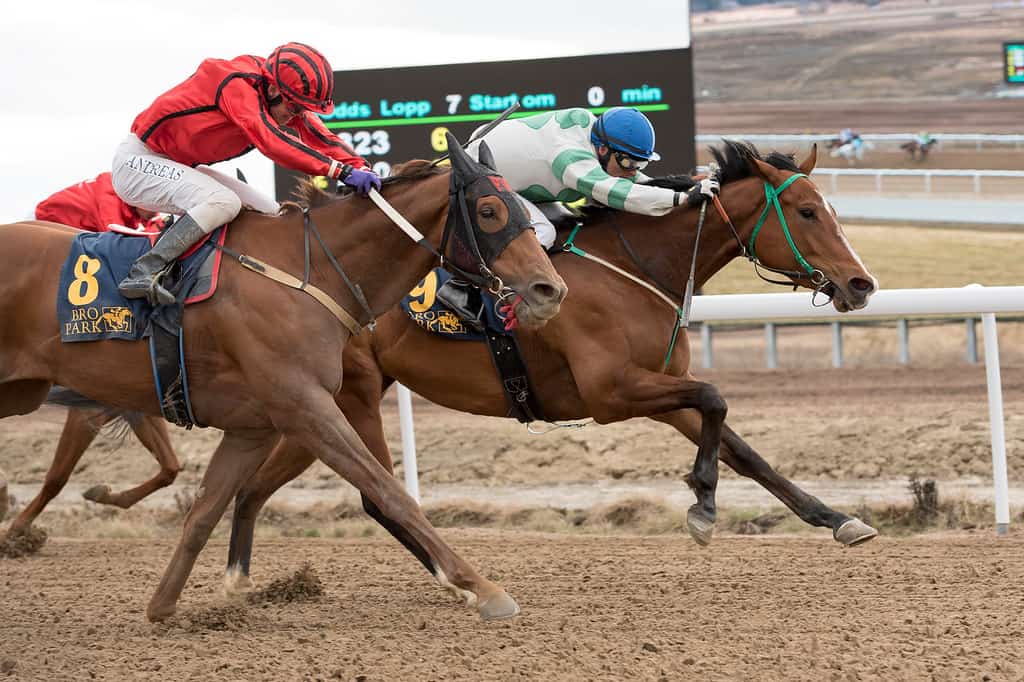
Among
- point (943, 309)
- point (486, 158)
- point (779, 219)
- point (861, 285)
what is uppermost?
point (486, 158)

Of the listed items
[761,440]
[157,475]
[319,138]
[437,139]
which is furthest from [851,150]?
[319,138]

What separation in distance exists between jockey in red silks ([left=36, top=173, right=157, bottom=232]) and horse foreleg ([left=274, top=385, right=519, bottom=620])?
10.3ft

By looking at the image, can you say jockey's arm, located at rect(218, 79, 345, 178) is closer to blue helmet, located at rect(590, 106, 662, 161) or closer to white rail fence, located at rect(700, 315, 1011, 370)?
blue helmet, located at rect(590, 106, 662, 161)

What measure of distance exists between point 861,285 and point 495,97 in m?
5.18

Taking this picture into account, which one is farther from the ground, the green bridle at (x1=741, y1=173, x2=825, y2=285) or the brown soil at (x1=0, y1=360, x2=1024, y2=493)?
the green bridle at (x1=741, y1=173, x2=825, y2=285)

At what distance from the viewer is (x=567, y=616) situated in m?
4.88

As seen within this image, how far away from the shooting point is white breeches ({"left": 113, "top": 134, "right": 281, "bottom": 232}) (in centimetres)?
480

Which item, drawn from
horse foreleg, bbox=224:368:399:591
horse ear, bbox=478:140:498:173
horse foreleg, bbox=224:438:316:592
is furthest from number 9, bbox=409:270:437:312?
horse ear, bbox=478:140:498:173

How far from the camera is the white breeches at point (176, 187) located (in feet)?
15.8

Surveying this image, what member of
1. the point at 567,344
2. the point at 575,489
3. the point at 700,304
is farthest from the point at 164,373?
the point at 575,489

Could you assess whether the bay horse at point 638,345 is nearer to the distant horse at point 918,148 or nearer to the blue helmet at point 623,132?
the blue helmet at point 623,132

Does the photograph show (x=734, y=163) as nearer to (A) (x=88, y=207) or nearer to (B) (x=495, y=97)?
(A) (x=88, y=207)

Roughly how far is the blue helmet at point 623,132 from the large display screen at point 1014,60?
12845 millimetres

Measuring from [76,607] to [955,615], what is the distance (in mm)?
3302
